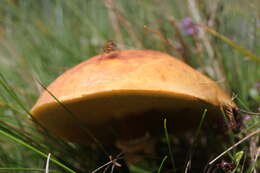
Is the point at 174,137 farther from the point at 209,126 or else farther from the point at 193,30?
the point at 193,30

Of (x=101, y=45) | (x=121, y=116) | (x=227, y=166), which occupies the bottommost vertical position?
(x=227, y=166)

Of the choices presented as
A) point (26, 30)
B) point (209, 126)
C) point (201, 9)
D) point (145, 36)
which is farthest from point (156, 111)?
point (26, 30)

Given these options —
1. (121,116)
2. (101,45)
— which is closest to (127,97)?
(121,116)

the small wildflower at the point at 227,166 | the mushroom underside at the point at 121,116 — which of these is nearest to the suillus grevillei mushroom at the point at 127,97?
the mushroom underside at the point at 121,116

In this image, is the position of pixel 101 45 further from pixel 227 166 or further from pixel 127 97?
pixel 227 166

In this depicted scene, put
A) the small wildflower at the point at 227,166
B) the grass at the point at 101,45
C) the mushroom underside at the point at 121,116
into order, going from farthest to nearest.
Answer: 1. the grass at the point at 101,45
2. the mushroom underside at the point at 121,116
3. the small wildflower at the point at 227,166

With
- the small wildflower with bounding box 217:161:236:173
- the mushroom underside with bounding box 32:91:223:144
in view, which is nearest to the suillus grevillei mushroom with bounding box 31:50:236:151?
the mushroom underside with bounding box 32:91:223:144

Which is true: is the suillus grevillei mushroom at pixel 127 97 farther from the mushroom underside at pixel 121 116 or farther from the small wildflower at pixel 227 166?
the small wildflower at pixel 227 166

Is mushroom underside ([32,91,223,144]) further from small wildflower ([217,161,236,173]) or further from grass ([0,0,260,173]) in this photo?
small wildflower ([217,161,236,173])
